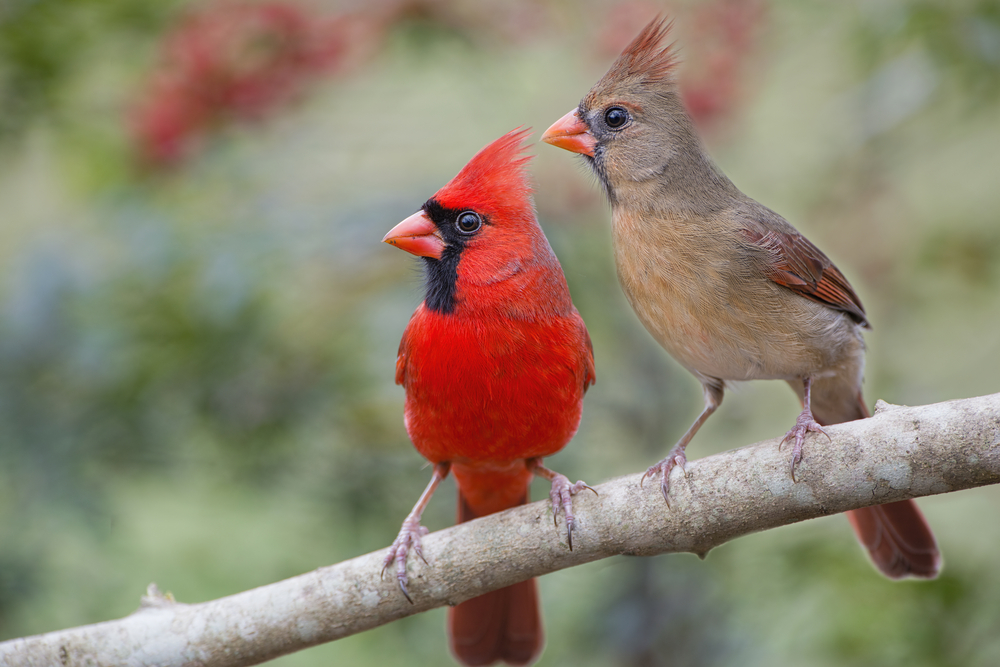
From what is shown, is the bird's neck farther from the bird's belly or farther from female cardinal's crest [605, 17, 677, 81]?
the bird's belly

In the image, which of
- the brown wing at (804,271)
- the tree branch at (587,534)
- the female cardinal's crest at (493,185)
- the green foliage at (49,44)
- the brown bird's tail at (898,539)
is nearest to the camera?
the tree branch at (587,534)

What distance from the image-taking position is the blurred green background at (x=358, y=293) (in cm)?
285

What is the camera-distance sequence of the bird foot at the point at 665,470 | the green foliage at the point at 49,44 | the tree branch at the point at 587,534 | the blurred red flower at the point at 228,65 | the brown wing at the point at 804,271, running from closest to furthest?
1. the tree branch at the point at 587,534
2. the bird foot at the point at 665,470
3. the brown wing at the point at 804,271
4. the green foliage at the point at 49,44
5. the blurred red flower at the point at 228,65

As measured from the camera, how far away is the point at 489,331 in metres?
2.30

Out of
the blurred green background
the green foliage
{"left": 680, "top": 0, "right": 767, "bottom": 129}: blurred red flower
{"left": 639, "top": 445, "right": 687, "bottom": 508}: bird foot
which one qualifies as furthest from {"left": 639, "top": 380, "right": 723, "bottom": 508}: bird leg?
the green foliage

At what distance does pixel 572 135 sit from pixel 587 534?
0.92 meters

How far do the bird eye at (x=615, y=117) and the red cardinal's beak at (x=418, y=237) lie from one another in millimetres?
485

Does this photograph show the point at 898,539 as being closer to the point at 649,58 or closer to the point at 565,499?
the point at 565,499

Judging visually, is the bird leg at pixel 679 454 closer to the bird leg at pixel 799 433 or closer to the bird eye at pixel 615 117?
the bird leg at pixel 799 433

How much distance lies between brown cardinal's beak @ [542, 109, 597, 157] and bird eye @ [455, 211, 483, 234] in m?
0.26

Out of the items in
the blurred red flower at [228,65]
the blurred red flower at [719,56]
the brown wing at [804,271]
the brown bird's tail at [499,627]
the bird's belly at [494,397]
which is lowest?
the brown bird's tail at [499,627]

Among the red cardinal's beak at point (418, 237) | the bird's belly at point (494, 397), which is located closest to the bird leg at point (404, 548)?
the bird's belly at point (494, 397)

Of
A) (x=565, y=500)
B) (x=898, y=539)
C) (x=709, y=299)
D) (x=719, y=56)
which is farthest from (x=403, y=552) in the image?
(x=719, y=56)

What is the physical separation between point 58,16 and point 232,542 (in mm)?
2139
